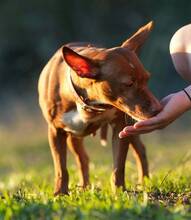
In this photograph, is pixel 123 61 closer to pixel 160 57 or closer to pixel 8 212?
pixel 8 212

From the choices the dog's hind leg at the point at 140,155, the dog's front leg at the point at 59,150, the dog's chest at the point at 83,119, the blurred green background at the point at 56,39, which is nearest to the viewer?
the dog's chest at the point at 83,119

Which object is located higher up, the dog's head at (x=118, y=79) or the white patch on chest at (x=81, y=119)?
the dog's head at (x=118, y=79)

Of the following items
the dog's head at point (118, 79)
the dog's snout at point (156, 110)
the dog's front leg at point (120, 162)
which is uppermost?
the dog's head at point (118, 79)

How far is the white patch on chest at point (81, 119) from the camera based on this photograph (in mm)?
6686

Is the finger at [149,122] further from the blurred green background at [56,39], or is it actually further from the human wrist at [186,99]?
A: the blurred green background at [56,39]

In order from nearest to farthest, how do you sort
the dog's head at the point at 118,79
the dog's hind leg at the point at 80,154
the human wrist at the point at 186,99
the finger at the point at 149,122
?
the finger at the point at 149,122 < the human wrist at the point at 186,99 < the dog's head at the point at 118,79 < the dog's hind leg at the point at 80,154

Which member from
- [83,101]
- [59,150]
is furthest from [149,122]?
[59,150]

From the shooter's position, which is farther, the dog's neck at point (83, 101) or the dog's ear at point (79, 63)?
the dog's neck at point (83, 101)

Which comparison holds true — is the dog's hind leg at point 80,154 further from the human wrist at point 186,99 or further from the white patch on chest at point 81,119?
the human wrist at point 186,99

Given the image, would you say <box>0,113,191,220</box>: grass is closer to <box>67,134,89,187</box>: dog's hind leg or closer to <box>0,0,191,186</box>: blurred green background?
<box>67,134,89,187</box>: dog's hind leg

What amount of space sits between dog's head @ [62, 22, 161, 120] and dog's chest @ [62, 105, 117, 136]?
1.03ft

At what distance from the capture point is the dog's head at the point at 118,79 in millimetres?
5945

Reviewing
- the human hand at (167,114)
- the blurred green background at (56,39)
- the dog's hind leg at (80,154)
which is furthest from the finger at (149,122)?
the blurred green background at (56,39)

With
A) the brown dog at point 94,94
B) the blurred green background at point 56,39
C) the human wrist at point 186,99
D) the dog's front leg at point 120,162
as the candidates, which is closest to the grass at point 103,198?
the dog's front leg at point 120,162
